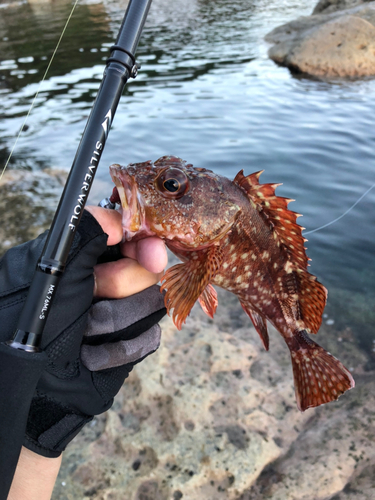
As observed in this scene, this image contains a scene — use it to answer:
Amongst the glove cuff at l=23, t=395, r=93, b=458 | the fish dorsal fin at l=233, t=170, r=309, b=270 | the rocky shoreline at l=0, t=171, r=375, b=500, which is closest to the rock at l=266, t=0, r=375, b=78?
the rocky shoreline at l=0, t=171, r=375, b=500

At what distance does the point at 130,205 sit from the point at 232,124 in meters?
8.84

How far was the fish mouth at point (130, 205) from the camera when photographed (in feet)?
7.02

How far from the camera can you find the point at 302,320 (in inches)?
103

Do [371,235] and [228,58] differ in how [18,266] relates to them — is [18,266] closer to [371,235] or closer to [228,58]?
[371,235]

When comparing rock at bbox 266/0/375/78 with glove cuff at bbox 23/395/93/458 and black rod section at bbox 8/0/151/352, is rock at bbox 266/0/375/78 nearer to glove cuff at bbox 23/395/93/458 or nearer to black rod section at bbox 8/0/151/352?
black rod section at bbox 8/0/151/352

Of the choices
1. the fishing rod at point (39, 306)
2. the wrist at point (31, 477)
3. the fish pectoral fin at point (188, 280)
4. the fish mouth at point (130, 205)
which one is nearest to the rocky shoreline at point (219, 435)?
the wrist at point (31, 477)

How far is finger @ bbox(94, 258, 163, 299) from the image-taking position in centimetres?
219

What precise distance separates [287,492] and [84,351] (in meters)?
1.75

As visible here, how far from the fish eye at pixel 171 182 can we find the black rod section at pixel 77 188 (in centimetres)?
66

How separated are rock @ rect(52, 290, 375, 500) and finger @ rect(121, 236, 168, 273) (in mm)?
1607

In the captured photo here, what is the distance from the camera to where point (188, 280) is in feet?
7.66

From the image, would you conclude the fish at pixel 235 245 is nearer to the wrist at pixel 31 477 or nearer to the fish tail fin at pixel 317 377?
the fish tail fin at pixel 317 377

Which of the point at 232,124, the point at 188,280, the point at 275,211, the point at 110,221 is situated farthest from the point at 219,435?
the point at 232,124

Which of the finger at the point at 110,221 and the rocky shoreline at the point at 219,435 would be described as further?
the rocky shoreline at the point at 219,435
